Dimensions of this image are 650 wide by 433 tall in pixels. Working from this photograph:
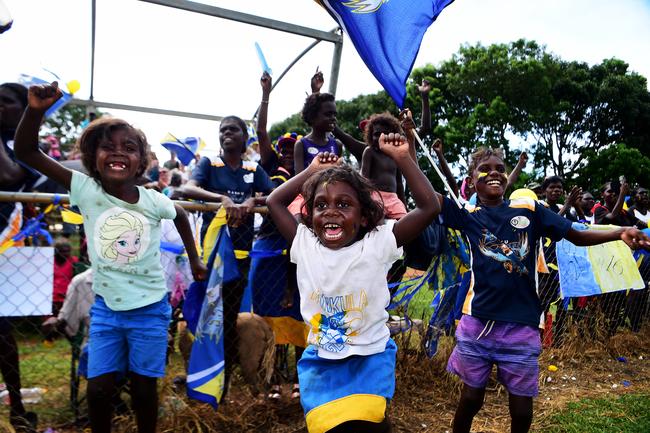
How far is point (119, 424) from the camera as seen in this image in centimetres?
301

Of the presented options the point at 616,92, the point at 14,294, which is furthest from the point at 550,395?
the point at 616,92

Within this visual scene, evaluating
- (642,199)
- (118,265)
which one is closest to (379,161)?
(118,265)

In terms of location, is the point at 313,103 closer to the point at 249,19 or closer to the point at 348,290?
the point at 249,19

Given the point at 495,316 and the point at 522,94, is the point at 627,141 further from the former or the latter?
the point at 495,316

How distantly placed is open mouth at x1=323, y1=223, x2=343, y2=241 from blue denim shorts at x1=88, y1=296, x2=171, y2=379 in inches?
41.6

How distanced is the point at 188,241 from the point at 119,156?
0.62m

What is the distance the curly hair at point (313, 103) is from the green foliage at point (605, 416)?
3.05 metres

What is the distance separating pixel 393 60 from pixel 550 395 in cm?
319

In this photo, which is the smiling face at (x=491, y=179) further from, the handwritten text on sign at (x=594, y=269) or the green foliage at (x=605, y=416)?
the handwritten text on sign at (x=594, y=269)

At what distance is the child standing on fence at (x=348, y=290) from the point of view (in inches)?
76.4

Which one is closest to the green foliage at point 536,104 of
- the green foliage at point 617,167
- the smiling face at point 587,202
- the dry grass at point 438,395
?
the green foliage at point 617,167

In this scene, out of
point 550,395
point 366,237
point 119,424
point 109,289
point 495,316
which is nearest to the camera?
point 366,237

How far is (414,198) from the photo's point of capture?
2182 mm

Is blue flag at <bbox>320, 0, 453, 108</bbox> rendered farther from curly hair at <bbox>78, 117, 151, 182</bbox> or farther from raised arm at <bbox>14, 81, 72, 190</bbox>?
raised arm at <bbox>14, 81, 72, 190</bbox>
